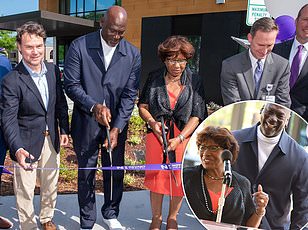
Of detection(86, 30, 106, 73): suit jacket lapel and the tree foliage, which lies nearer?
detection(86, 30, 106, 73): suit jacket lapel

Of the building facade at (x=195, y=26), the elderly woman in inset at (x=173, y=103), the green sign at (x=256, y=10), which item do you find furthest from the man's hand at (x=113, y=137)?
the building facade at (x=195, y=26)

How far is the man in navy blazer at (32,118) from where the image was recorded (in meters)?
2.71

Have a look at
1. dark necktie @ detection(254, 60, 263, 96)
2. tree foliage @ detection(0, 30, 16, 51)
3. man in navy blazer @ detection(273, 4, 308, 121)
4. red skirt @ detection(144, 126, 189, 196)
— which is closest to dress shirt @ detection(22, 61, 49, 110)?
red skirt @ detection(144, 126, 189, 196)

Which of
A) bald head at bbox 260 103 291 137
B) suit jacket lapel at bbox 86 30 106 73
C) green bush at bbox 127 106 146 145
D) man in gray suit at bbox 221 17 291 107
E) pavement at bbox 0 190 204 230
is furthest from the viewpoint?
green bush at bbox 127 106 146 145

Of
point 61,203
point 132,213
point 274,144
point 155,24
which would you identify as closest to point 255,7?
point 274,144

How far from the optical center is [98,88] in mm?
2963

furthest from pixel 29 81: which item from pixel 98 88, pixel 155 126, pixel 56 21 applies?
pixel 56 21

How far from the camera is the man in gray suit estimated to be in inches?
106

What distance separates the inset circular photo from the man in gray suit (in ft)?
0.86

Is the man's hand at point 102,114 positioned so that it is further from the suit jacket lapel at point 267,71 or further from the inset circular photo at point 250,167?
the suit jacket lapel at point 267,71

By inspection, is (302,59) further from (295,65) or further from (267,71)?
(267,71)

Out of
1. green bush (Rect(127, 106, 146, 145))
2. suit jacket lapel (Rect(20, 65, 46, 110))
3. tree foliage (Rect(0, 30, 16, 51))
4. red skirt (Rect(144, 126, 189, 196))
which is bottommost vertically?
green bush (Rect(127, 106, 146, 145))

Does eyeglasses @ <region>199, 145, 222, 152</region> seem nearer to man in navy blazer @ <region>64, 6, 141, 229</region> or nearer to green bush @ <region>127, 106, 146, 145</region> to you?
man in navy blazer @ <region>64, 6, 141, 229</region>

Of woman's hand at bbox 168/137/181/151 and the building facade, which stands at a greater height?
the building facade
